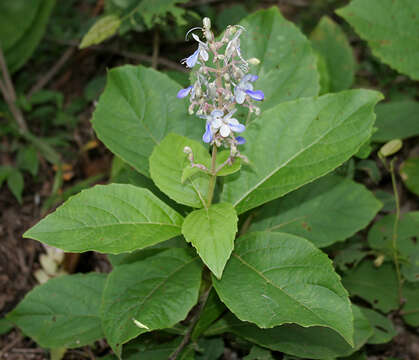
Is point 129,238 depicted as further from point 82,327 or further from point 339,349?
point 339,349

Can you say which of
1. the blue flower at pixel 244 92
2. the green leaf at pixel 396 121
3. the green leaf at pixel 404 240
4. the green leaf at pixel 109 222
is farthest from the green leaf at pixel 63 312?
the green leaf at pixel 396 121

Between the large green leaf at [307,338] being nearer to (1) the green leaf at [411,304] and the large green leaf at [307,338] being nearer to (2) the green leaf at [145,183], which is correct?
(1) the green leaf at [411,304]

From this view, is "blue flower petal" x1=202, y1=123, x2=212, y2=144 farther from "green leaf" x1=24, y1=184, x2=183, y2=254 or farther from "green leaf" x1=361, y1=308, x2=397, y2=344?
"green leaf" x1=361, y1=308, x2=397, y2=344

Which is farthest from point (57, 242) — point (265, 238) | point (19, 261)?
point (19, 261)

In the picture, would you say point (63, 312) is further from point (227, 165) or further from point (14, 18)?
point (14, 18)

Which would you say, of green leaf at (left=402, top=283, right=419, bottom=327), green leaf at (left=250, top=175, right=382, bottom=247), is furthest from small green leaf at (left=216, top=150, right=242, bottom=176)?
green leaf at (left=402, top=283, right=419, bottom=327)

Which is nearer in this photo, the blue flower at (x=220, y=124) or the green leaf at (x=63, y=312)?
the blue flower at (x=220, y=124)
